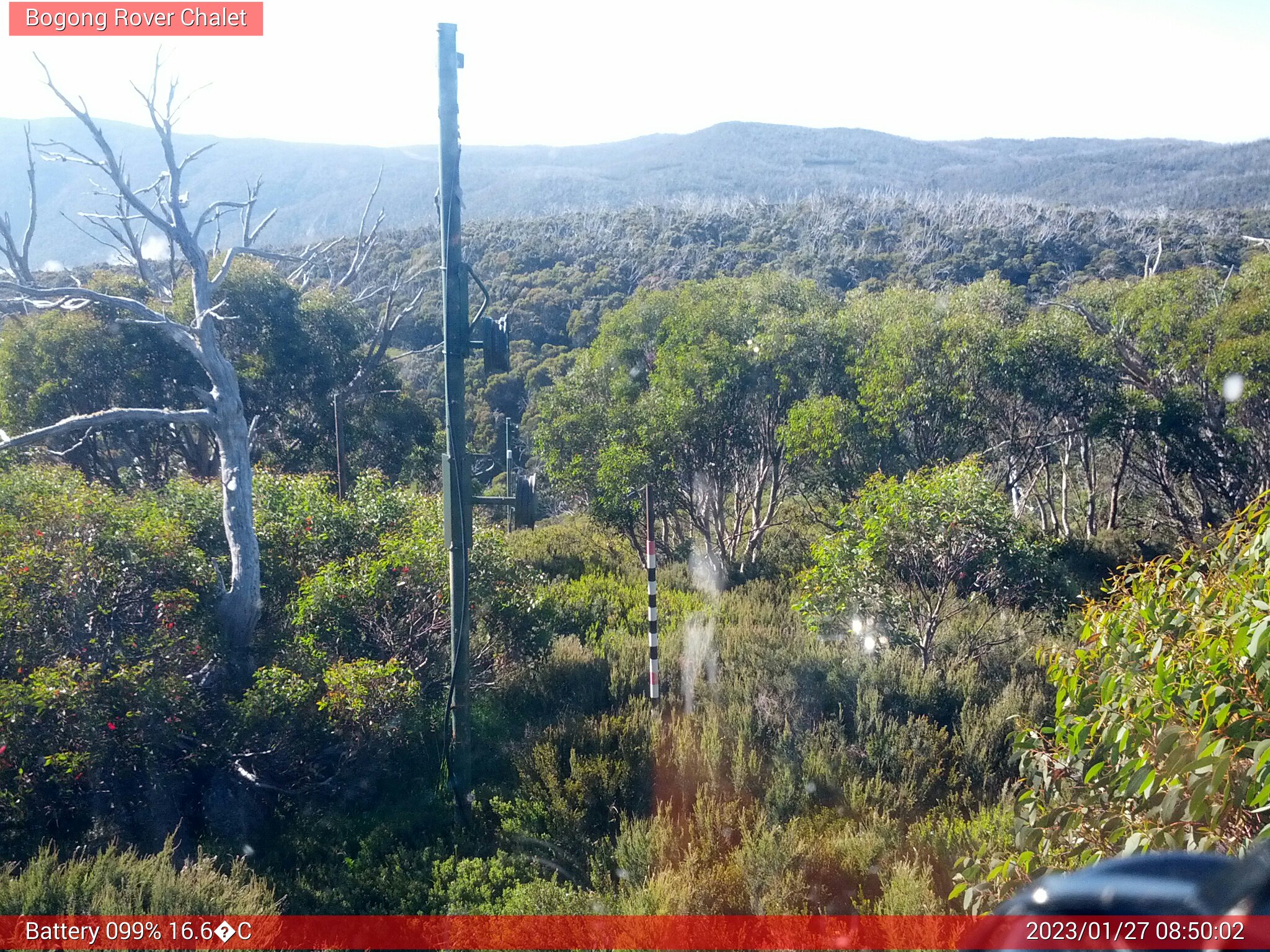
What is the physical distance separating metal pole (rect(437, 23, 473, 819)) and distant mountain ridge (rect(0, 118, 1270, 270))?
146 feet

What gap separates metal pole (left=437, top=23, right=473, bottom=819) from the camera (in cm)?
552

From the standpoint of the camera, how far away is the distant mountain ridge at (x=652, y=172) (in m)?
56.9

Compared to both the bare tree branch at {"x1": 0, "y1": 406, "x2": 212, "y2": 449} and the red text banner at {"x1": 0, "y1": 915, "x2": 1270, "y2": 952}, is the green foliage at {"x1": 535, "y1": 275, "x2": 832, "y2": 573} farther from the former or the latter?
the red text banner at {"x1": 0, "y1": 915, "x2": 1270, "y2": 952}

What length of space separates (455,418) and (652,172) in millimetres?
86458

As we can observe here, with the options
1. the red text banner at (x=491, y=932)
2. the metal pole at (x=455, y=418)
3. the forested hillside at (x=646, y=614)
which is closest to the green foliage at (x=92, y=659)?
the forested hillside at (x=646, y=614)

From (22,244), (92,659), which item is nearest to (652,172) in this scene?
(22,244)

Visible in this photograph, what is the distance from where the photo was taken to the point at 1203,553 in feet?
10.8

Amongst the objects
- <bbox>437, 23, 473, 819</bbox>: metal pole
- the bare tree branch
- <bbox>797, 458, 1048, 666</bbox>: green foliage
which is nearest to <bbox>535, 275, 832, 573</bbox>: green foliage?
<bbox>797, 458, 1048, 666</bbox>: green foliage

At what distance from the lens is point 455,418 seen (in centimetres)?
560

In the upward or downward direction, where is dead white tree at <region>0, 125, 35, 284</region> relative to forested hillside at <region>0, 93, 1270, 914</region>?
upward

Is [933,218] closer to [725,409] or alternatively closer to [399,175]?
[725,409]

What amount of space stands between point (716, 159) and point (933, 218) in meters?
57.9

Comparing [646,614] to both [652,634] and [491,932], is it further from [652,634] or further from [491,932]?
[491,932]

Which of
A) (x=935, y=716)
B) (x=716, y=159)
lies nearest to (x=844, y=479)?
(x=935, y=716)
